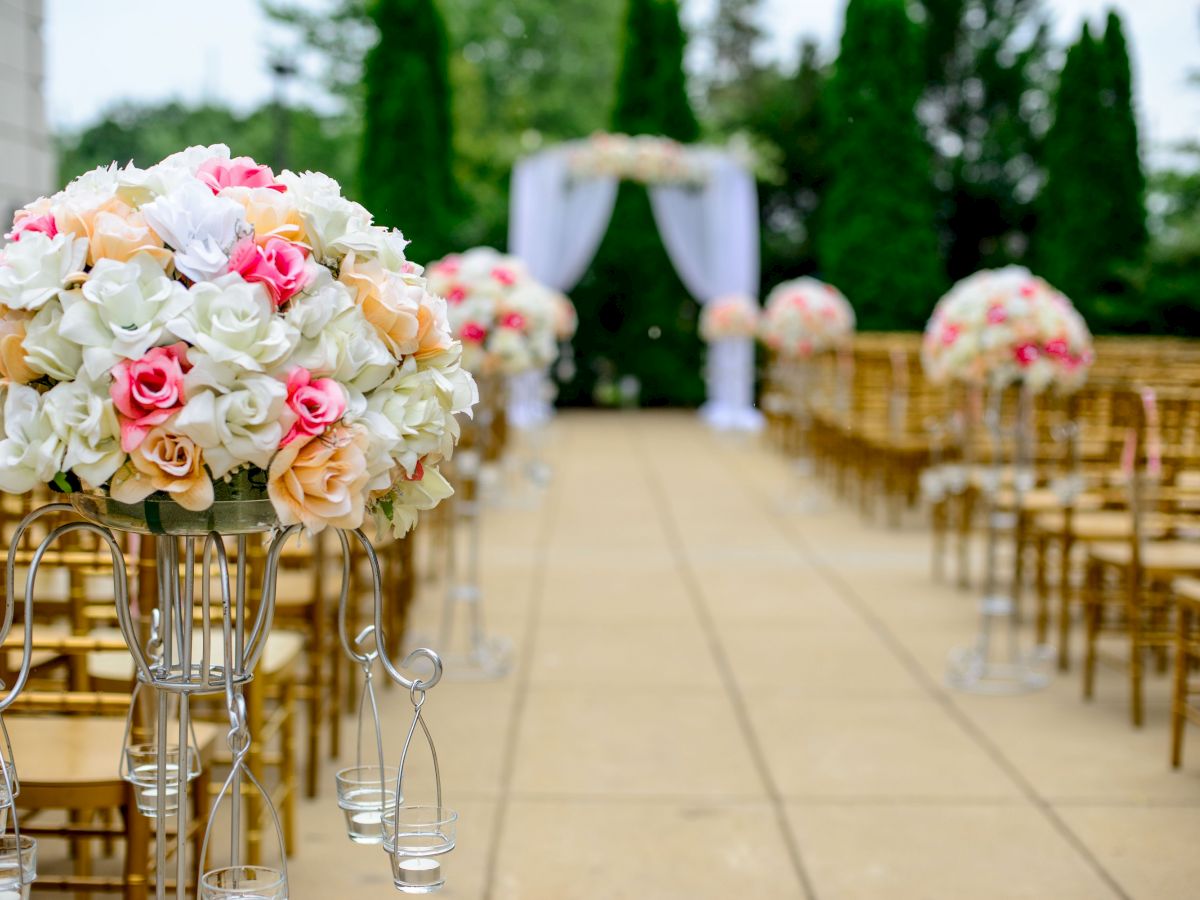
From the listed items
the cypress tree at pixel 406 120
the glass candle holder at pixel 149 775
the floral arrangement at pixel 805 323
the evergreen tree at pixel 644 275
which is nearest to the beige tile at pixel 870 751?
the glass candle holder at pixel 149 775

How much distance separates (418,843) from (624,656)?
4.44 metres

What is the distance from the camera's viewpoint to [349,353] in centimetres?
177

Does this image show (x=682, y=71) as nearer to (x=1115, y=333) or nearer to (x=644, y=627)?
(x=1115, y=333)

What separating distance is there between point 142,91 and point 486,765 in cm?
4265

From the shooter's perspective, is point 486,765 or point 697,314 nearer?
point 486,765

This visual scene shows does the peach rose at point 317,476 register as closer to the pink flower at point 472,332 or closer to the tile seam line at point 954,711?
the tile seam line at point 954,711

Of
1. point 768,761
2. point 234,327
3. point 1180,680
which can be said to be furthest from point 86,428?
point 1180,680

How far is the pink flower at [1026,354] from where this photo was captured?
231 inches

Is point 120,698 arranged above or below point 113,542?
below

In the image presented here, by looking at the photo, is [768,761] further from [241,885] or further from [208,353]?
[208,353]

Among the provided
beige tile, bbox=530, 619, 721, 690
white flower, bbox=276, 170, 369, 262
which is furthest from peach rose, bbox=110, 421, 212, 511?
beige tile, bbox=530, 619, 721, 690

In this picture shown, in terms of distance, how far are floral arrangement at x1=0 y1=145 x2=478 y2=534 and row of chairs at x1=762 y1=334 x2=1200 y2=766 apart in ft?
11.4

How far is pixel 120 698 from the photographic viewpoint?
10.5 ft

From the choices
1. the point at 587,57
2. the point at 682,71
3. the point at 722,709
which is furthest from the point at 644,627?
the point at 587,57
